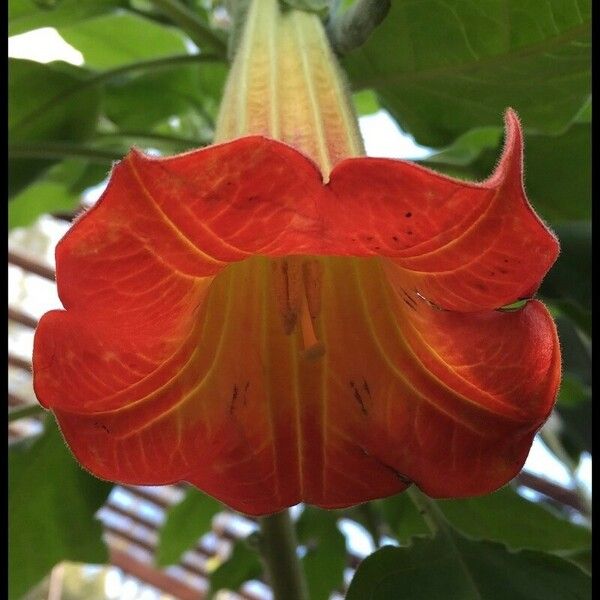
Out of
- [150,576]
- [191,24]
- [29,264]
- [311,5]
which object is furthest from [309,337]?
[150,576]

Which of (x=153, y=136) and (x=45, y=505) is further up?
(x=153, y=136)

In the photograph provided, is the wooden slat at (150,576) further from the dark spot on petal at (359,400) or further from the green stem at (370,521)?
the dark spot on petal at (359,400)

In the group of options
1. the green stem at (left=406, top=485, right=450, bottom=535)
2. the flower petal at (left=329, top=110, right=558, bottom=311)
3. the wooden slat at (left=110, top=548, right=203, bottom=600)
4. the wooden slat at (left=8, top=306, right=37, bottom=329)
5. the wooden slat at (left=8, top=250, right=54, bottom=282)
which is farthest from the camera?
the wooden slat at (left=110, top=548, right=203, bottom=600)

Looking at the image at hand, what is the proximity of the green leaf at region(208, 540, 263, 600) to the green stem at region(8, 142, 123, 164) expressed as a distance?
0.65 metres

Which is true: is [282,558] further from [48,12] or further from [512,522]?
[48,12]

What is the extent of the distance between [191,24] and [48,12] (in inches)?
6.7

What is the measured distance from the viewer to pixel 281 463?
0.56m

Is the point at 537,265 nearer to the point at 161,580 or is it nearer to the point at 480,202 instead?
the point at 480,202

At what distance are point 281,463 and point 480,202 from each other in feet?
0.85

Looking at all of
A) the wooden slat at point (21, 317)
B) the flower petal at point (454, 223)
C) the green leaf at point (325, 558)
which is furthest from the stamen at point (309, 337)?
the wooden slat at point (21, 317)

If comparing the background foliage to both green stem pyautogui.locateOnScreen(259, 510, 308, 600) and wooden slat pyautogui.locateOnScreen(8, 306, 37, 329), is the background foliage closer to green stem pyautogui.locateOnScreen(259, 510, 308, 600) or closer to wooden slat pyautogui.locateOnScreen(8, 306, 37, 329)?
green stem pyautogui.locateOnScreen(259, 510, 308, 600)

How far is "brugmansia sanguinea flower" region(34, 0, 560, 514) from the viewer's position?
372 millimetres

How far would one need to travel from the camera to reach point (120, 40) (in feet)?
3.70

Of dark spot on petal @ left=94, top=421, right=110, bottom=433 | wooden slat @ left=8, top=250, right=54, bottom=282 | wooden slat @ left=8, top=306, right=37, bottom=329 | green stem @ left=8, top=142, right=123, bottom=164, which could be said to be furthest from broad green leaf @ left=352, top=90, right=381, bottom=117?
wooden slat @ left=8, top=306, right=37, bottom=329
